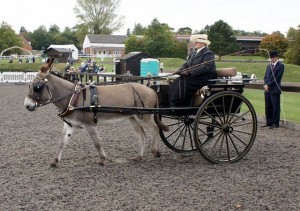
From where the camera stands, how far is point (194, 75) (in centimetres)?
762

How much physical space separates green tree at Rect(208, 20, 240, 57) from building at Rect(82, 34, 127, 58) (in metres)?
33.7

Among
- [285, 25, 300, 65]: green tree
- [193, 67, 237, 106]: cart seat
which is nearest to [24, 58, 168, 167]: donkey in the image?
[193, 67, 237, 106]: cart seat

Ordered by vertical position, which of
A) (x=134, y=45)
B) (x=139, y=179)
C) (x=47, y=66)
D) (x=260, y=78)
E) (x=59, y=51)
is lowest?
(x=260, y=78)

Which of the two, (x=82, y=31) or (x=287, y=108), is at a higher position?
(x=82, y=31)

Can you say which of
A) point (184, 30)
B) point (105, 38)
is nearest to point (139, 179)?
point (105, 38)

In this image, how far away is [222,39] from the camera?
58.7 metres

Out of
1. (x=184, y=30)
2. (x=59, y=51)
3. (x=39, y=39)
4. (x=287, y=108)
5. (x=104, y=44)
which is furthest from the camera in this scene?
(x=184, y=30)

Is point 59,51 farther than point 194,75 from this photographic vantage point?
Yes

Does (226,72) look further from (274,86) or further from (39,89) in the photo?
(274,86)

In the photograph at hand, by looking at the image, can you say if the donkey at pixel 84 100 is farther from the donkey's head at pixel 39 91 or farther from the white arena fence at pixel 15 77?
the white arena fence at pixel 15 77

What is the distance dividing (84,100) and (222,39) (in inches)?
2094

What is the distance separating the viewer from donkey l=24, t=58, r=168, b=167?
7348 millimetres

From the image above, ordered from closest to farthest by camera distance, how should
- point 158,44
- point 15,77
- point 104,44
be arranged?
point 15,77 → point 158,44 → point 104,44

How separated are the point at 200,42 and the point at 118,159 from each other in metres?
2.72
